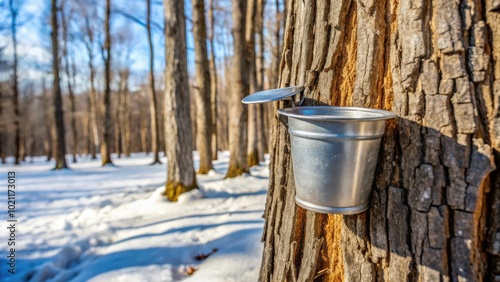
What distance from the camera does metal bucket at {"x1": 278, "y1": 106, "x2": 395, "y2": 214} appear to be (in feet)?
2.68

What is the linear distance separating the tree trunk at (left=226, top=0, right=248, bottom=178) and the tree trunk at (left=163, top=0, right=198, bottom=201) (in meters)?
1.76

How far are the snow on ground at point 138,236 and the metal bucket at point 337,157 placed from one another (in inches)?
62.9

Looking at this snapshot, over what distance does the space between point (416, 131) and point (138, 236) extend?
3.12 m

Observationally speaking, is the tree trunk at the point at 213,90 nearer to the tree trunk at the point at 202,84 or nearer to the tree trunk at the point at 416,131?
the tree trunk at the point at 202,84

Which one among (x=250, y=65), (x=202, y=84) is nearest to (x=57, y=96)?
(x=202, y=84)

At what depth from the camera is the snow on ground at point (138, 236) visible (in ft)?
7.86

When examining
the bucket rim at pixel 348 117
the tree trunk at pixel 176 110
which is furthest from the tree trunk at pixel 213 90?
the bucket rim at pixel 348 117

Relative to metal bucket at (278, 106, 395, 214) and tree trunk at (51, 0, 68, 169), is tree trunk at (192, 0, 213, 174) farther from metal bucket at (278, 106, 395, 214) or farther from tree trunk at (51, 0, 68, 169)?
tree trunk at (51, 0, 68, 169)

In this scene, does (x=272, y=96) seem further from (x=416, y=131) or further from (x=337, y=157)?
(x=416, y=131)

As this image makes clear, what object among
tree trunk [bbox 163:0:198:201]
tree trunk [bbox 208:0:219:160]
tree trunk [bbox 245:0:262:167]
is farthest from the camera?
tree trunk [bbox 208:0:219:160]

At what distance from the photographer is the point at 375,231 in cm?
98

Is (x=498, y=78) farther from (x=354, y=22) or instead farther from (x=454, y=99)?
(x=354, y=22)

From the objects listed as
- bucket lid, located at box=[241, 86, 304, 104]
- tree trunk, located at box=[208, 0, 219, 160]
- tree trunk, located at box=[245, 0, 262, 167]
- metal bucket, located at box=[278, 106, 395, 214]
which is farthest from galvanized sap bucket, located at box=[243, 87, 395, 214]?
tree trunk, located at box=[208, 0, 219, 160]

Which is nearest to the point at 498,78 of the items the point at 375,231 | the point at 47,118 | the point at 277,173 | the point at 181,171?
the point at 375,231
